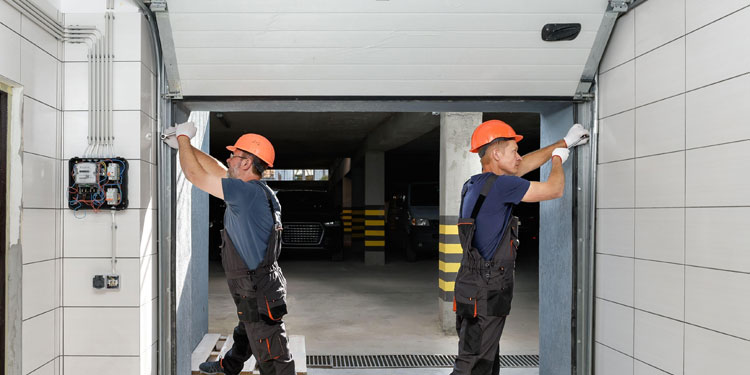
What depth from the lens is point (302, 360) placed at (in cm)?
375

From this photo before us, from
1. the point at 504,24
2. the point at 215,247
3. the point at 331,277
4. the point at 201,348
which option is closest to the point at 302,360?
the point at 201,348

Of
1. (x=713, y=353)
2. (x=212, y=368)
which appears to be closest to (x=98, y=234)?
(x=212, y=368)

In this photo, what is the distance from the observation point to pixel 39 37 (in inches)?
97.7

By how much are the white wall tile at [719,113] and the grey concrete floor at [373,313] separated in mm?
2895

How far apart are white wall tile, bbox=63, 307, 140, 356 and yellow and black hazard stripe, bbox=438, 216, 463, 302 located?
385 cm

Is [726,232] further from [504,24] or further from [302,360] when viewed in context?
[302,360]

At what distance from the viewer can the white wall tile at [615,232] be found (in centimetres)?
273

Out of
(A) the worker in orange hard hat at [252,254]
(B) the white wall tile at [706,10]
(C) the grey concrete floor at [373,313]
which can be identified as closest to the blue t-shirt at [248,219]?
(A) the worker in orange hard hat at [252,254]

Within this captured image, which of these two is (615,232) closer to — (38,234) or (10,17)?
(38,234)

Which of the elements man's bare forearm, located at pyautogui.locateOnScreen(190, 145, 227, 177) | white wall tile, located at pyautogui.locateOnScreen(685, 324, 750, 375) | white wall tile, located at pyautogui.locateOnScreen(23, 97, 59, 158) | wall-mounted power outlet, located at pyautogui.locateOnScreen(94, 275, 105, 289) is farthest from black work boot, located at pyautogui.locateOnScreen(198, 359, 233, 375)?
white wall tile, located at pyautogui.locateOnScreen(685, 324, 750, 375)

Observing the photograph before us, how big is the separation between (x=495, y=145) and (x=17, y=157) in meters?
2.36

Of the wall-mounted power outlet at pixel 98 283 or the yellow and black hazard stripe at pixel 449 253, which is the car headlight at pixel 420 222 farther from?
the wall-mounted power outlet at pixel 98 283

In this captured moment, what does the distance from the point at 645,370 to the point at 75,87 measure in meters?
3.30

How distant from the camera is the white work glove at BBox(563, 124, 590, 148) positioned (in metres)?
3.05
